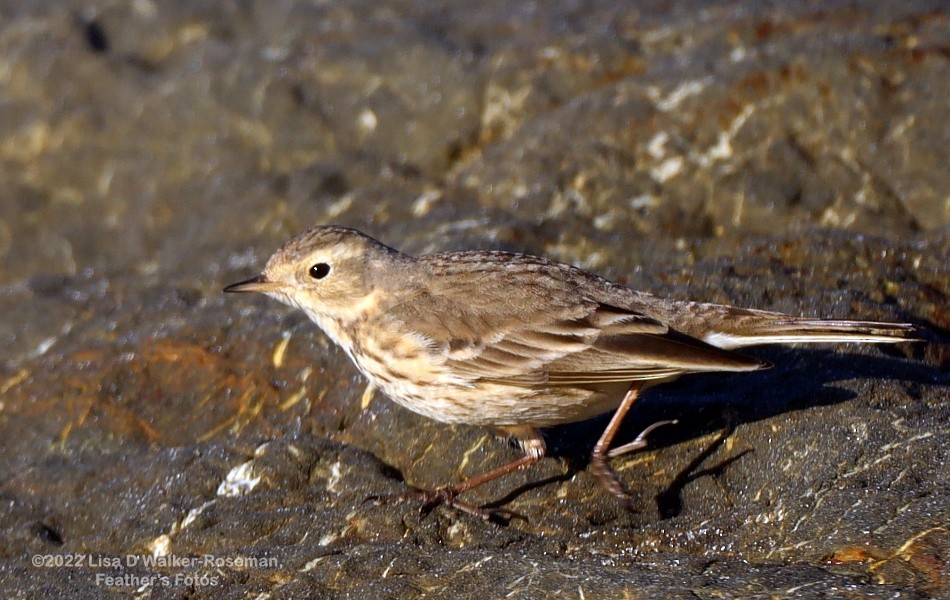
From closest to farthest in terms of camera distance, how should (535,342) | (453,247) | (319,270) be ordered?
(535,342) → (319,270) → (453,247)

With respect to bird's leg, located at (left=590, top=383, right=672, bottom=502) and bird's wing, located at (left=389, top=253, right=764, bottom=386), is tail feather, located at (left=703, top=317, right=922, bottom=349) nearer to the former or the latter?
bird's wing, located at (left=389, top=253, right=764, bottom=386)

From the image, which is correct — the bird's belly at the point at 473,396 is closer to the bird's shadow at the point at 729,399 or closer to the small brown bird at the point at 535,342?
the small brown bird at the point at 535,342

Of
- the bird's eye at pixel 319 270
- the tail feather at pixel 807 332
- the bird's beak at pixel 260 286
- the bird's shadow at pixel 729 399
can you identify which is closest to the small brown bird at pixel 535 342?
the tail feather at pixel 807 332

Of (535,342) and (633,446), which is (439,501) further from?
(633,446)

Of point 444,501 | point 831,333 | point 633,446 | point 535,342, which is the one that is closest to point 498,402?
point 535,342

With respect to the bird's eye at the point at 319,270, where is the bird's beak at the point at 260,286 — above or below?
above

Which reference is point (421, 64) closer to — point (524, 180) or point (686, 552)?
point (524, 180)

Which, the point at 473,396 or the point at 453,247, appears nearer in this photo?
the point at 473,396

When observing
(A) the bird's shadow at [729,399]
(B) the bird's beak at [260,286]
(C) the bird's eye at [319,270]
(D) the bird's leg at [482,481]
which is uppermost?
(B) the bird's beak at [260,286]

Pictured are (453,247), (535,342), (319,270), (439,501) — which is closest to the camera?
(439,501)
